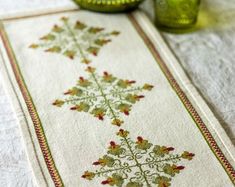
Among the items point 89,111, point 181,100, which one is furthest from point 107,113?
point 181,100

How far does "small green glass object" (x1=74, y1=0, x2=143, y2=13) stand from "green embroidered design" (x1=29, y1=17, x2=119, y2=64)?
50 millimetres

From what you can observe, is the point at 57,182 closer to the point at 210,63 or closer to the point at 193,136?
the point at 193,136

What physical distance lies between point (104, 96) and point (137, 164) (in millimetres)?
194

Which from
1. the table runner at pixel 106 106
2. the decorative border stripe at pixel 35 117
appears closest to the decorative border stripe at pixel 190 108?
the table runner at pixel 106 106

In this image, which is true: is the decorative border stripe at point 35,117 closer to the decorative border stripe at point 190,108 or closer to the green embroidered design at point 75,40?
the green embroidered design at point 75,40

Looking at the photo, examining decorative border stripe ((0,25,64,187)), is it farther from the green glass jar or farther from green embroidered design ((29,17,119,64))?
the green glass jar

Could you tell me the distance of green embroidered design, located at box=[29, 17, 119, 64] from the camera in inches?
43.9

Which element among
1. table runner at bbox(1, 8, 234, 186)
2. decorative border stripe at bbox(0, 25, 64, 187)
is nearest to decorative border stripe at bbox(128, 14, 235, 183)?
table runner at bbox(1, 8, 234, 186)

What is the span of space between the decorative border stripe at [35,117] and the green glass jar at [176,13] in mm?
339

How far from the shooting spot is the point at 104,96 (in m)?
0.99

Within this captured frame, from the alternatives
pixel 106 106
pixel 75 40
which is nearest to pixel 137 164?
pixel 106 106

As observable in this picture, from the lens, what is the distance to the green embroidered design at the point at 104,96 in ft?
3.13

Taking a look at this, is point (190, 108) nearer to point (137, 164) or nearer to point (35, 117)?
point (137, 164)

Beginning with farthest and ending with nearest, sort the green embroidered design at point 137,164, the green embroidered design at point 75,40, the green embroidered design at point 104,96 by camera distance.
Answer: the green embroidered design at point 75,40
the green embroidered design at point 104,96
the green embroidered design at point 137,164
